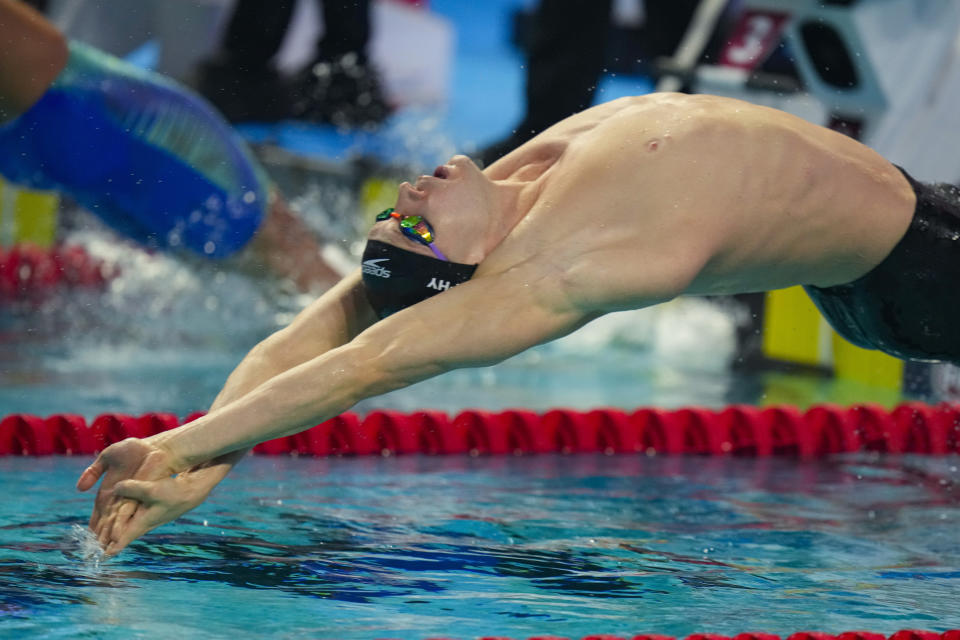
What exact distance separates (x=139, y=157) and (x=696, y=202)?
3548 millimetres

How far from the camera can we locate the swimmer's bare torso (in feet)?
7.34

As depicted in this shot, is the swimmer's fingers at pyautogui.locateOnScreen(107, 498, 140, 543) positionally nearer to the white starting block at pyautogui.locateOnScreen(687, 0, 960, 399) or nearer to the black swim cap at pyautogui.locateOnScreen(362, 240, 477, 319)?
the black swim cap at pyautogui.locateOnScreen(362, 240, 477, 319)

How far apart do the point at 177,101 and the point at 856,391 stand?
3.43m

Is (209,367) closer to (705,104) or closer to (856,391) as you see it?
(856,391)

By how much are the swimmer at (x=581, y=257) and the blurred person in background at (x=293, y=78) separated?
799cm

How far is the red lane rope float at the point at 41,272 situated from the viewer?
7.65 meters

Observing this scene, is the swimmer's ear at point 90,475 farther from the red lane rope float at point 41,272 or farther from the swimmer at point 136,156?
the red lane rope float at point 41,272

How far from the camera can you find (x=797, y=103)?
6.29 meters

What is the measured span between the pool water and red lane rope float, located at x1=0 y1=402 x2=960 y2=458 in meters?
0.14

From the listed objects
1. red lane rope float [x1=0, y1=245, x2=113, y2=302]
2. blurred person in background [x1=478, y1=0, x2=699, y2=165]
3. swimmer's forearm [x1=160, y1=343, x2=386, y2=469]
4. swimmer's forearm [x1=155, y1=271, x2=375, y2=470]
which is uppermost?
blurred person in background [x1=478, y1=0, x2=699, y2=165]

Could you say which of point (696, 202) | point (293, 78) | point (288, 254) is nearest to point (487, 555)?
point (696, 202)

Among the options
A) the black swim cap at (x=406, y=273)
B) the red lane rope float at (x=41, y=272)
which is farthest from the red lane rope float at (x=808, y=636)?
the red lane rope float at (x=41, y=272)

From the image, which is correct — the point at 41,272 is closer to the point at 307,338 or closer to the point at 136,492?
the point at 307,338

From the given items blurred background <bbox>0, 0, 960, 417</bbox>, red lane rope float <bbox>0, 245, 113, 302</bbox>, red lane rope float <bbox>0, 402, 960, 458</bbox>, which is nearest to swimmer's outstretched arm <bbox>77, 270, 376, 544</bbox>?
red lane rope float <bbox>0, 402, 960, 458</bbox>
